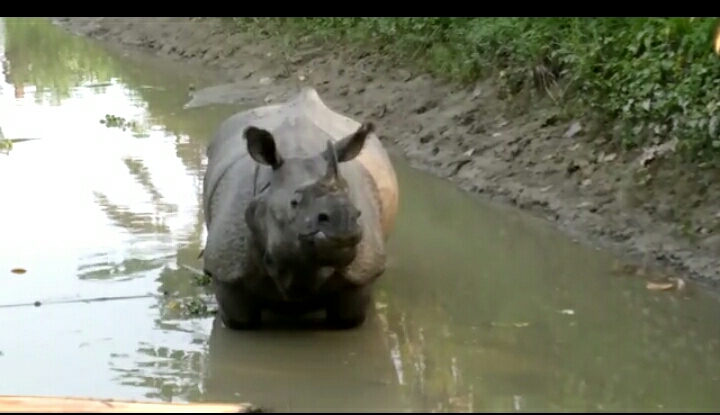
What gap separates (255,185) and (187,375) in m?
1.01

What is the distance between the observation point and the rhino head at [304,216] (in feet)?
18.7

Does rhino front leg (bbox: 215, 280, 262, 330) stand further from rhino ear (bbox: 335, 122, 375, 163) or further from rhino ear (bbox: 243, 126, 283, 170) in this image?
rhino ear (bbox: 335, 122, 375, 163)

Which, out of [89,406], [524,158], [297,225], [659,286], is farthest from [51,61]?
[89,406]

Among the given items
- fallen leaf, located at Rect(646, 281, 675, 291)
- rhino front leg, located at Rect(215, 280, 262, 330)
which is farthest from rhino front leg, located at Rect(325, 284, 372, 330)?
fallen leaf, located at Rect(646, 281, 675, 291)

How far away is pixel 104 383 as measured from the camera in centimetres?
596

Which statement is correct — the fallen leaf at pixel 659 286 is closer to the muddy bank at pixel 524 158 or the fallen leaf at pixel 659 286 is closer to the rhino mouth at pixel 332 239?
the muddy bank at pixel 524 158

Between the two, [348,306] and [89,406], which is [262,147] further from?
[89,406]

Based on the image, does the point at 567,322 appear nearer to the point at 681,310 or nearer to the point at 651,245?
the point at 681,310

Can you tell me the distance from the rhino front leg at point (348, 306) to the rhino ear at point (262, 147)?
0.71 m

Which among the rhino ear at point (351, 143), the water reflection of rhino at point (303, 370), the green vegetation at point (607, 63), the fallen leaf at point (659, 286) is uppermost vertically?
the green vegetation at point (607, 63)

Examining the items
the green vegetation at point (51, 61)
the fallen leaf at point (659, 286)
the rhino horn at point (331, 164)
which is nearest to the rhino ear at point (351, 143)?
the rhino horn at point (331, 164)

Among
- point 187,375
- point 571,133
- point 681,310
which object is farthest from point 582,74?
point 187,375
